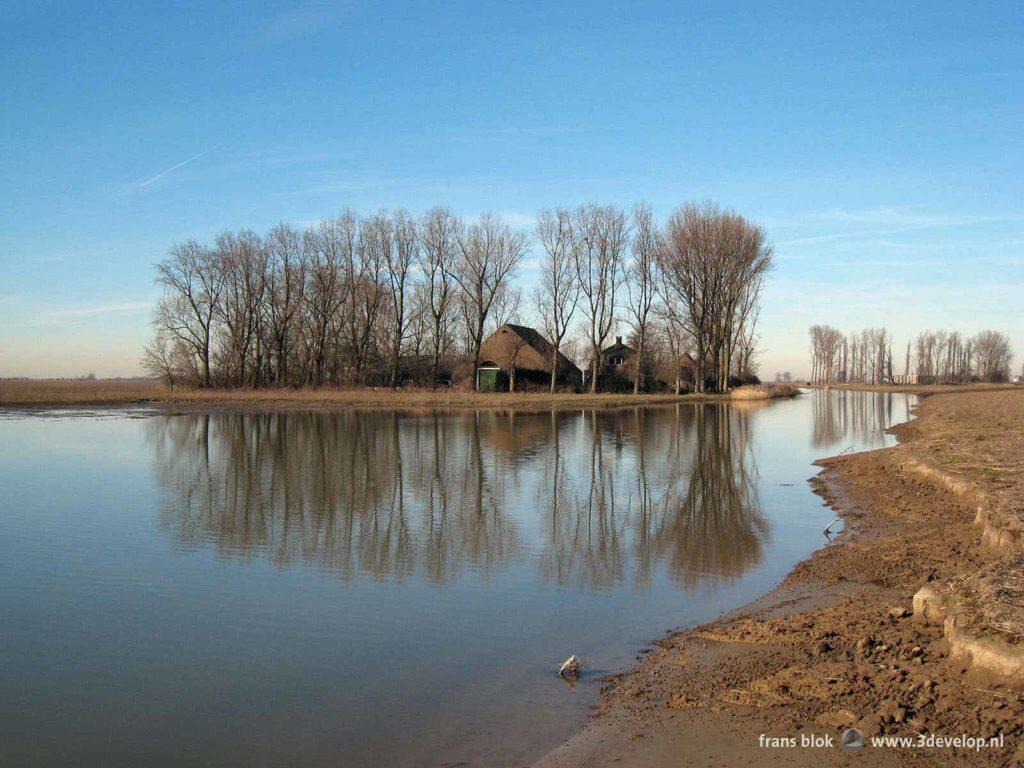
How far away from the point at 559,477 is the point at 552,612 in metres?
8.93

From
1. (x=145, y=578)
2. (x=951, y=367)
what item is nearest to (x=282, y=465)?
(x=145, y=578)

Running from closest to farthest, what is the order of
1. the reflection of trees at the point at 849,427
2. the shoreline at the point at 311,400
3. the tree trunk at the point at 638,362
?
the reflection of trees at the point at 849,427 → the shoreline at the point at 311,400 → the tree trunk at the point at 638,362

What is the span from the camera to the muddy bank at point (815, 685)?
4.03 meters

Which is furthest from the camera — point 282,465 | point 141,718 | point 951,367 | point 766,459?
point 951,367

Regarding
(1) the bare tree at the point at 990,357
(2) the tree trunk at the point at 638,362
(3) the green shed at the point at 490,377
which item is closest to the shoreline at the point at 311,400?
(2) the tree trunk at the point at 638,362

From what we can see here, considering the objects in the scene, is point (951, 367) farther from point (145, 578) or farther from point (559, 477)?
point (145, 578)

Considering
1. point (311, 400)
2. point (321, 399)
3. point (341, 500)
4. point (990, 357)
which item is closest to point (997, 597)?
point (341, 500)

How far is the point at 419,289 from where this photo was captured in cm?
5762

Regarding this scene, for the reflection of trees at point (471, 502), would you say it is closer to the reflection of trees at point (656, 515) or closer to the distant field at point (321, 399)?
the reflection of trees at point (656, 515)

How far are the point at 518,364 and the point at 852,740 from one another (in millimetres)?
57110

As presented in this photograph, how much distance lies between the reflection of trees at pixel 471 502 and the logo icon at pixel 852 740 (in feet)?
13.0

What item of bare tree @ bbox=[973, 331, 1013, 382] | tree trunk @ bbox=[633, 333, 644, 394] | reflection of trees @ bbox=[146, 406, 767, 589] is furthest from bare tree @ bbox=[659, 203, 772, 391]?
bare tree @ bbox=[973, 331, 1013, 382]

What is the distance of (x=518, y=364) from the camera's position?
61.1 meters

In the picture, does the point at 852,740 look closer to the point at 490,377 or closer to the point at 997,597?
the point at 997,597
